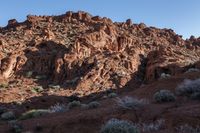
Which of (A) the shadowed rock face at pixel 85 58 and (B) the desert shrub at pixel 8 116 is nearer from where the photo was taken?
(B) the desert shrub at pixel 8 116

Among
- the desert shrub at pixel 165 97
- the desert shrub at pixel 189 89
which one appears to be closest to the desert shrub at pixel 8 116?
the desert shrub at pixel 165 97

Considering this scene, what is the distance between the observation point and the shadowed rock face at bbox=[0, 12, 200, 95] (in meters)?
38.1

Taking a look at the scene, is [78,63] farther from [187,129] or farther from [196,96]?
[187,129]

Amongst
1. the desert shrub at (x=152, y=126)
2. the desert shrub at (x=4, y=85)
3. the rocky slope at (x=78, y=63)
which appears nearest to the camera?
the desert shrub at (x=152, y=126)

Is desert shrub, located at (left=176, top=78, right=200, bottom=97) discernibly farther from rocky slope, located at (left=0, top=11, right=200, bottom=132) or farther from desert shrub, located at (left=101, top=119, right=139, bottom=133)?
rocky slope, located at (left=0, top=11, right=200, bottom=132)

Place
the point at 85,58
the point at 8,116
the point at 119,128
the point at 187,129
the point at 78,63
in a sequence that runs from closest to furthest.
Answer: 1. the point at 187,129
2. the point at 119,128
3. the point at 8,116
4. the point at 78,63
5. the point at 85,58

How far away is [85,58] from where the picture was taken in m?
42.9

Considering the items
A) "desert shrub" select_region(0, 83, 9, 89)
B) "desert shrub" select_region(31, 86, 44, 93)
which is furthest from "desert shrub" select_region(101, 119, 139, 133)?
"desert shrub" select_region(0, 83, 9, 89)

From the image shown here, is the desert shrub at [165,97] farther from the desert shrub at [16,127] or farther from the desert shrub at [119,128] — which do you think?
the desert shrub at [16,127]

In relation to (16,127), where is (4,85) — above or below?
above

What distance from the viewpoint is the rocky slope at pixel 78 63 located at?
3675 centimetres

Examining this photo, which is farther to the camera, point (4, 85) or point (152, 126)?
point (4, 85)

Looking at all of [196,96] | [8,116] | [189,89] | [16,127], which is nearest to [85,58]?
[8,116]

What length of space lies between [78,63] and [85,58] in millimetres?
1355
